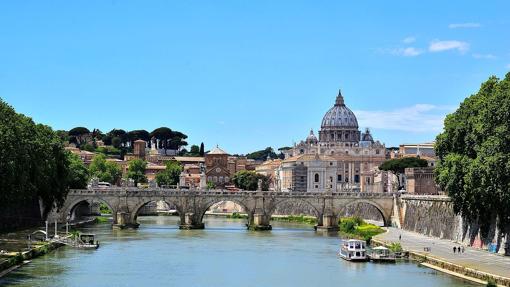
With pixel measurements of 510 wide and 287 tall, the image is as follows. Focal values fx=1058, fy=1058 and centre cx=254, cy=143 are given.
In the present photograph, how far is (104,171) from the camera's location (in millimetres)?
155750

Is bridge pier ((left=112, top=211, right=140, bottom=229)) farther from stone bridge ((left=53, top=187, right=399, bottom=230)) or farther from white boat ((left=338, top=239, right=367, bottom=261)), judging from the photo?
white boat ((left=338, top=239, right=367, bottom=261))

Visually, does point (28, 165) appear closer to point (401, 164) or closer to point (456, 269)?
point (456, 269)

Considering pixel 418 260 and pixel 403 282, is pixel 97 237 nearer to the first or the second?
pixel 418 260

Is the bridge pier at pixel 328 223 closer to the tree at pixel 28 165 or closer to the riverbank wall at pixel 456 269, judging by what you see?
the tree at pixel 28 165

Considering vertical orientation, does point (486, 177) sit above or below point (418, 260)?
above

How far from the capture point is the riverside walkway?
163 ft

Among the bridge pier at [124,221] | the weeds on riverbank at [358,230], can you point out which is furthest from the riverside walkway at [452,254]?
the bridge pier at [124,221]

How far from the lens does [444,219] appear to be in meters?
73.0

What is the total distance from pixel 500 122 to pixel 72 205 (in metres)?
47.9

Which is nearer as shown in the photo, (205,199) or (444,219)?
(444,219)

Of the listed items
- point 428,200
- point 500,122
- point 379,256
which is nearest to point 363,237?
point 428,200

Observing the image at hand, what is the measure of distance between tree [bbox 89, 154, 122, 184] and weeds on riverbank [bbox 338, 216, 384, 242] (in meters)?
62.2

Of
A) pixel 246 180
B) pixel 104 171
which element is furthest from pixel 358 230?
pixel 246 180

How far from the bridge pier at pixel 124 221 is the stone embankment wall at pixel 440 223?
23542 millimetres
